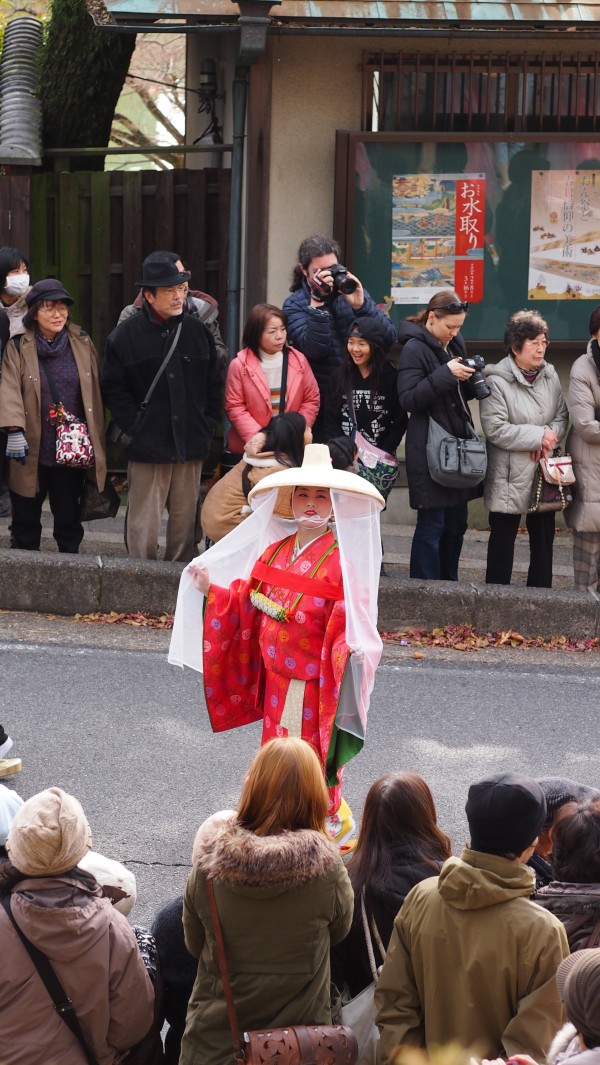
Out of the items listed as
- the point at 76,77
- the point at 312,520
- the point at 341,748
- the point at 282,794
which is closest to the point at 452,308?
the point at 312,520

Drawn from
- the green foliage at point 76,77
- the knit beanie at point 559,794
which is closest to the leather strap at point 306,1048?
the knit beanie at point 559,794

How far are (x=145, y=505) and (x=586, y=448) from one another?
2805mm

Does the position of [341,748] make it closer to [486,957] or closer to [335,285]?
[486,957]

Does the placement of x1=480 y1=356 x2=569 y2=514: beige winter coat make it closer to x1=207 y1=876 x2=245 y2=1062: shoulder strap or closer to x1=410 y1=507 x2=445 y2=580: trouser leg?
x1=410 y1=507 x2=445 y2=580: trouser leg

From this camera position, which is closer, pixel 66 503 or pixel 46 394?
pixel 46 394

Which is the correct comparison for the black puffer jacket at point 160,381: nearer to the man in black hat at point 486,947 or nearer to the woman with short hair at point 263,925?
the woman with short hair at point 263,925

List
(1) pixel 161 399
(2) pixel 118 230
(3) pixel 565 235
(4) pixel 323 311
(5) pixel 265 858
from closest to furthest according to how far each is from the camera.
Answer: (5) pixel 265 858, (4) pixel 323 311, (1) pixel 161 399, (3) pixel 565 235, (2) pixel 118 230

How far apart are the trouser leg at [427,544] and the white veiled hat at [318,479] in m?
3.33

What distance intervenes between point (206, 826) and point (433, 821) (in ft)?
2.27

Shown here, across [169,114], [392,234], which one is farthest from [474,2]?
[169,114]

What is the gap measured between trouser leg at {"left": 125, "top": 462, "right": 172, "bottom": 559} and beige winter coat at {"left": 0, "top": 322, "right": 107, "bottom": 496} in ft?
0.72

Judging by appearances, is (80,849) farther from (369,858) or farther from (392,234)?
(392,234)

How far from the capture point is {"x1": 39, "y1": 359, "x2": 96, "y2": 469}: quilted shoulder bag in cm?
855

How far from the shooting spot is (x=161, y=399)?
340 inches
